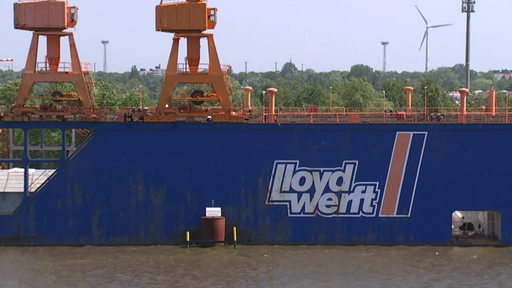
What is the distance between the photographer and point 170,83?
38.7 meters

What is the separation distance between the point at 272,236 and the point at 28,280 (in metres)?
10.8

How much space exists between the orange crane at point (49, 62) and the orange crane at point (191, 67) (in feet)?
11.9

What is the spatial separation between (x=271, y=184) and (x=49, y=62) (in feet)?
38.2

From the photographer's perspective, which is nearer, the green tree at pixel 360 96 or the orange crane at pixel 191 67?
the orange crane at pixel 191 67

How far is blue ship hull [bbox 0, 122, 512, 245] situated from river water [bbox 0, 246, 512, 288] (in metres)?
0.80

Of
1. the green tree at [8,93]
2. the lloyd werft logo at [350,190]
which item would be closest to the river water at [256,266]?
the lloyd werft logo at [350,190]

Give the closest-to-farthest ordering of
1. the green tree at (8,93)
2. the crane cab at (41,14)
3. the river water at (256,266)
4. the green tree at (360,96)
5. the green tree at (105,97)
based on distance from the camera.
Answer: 1. the river water at (256,266)
2. the crane cab at (41,14)
3. the green tree at (105,97)
4. the green tree at (8,93)
5. the green tree at (360,96)

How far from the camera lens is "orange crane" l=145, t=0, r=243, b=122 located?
38.2m

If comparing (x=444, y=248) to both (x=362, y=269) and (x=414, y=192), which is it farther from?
(x=362, y=269)

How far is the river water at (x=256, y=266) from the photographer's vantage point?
3206 cm

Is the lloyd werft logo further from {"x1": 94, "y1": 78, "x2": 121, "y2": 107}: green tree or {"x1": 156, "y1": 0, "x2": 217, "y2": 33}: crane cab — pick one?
{"x1": 94, "y1": 78, "x2": 121, "y2": 107}: green tree

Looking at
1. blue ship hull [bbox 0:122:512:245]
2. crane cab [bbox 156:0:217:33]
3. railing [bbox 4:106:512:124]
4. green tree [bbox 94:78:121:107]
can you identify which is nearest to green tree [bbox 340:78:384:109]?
green tree [bbox 94:78:121:107]

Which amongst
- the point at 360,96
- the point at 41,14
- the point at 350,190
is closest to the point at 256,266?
the point at 350,190

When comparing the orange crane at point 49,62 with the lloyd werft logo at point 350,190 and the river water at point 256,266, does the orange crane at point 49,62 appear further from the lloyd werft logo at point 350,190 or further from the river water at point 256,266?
the lloyd werft logo at point 350,190
